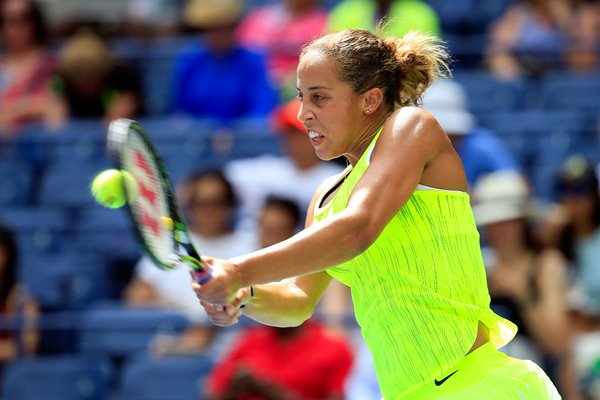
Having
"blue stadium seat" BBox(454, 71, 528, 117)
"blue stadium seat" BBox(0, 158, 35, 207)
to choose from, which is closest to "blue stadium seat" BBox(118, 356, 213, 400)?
"blue stadium seat" BBox(0, 158, 35, 207)

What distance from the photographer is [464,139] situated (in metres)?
6.43

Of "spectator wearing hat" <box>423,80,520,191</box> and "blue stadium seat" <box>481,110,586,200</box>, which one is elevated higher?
"spectator wearing hat" <box>423,80,520,191</box>

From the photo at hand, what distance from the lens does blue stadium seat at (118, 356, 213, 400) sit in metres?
5.98

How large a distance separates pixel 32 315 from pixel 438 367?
3.87m

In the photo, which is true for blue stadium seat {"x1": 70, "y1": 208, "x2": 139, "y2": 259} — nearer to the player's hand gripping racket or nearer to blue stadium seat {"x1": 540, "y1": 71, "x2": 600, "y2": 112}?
blue stadium seat {"x1": 540, "y1": 71, "x2": 600, "y2": 112}

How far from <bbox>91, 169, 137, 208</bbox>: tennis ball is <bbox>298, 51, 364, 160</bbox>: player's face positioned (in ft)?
1.79

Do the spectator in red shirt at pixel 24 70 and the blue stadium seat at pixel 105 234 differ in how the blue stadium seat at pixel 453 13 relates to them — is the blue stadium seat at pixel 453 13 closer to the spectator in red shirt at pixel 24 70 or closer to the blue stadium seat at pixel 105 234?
the spectator in red shirt at pixel 24 70

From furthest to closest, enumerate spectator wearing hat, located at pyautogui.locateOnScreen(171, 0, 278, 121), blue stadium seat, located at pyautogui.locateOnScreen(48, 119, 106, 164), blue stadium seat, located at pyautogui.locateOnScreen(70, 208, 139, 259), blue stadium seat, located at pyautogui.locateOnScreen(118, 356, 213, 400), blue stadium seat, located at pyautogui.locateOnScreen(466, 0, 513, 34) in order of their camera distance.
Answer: blue stadium seat, located at pyautogui.locateOnScreen(466, 0, 513, 34)
blue stadium seat, located at pyautogui.locateOnScreen(48, 119, 106, 164)
spectator wearing hat, located at pyautogui.locateOnScreen(171, 0, 278, 121)
blue stadium seat, located at pyautogui.locateOnScreen(70, 208, 139, 259)
blue stadium seat, located at pyautogui.locateOnScreen(118, 356, 213, 400)

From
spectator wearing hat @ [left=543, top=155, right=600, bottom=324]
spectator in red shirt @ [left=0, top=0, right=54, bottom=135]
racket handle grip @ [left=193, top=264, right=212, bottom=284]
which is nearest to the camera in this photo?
racket handle grip @ [left=193, top=264, right=212, bottom=284]

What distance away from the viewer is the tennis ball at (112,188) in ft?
9.07

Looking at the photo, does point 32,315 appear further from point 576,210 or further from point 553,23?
point 553,23

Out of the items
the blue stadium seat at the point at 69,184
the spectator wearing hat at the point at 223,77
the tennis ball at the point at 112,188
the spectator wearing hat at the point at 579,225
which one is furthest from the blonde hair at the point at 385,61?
the blue stadium seat at the point at 69,184

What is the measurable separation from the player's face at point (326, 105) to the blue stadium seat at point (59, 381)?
3.51m

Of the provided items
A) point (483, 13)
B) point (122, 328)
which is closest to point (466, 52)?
point (483, 13)
